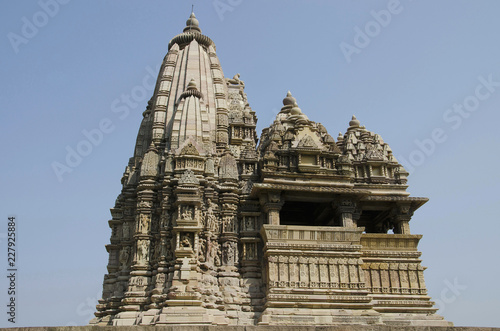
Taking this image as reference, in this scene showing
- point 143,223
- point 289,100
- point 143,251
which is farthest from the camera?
point 289,100

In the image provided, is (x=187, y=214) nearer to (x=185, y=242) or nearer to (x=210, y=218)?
(x=185, y=242)

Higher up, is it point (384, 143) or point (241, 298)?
point (384, 143)

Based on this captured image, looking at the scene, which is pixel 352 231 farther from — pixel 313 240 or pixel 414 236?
pixel 414 236

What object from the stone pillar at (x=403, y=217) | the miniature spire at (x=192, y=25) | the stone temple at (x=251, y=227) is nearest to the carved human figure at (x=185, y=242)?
the stone temple at (x=251, y=227)

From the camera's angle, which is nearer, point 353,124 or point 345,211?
point 345,211

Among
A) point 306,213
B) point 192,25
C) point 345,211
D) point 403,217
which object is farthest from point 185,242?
point 192,25

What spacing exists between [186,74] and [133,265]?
1002cm

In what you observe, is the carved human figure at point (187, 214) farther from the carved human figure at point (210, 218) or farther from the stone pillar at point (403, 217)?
the stone pillar at point (403, 217)

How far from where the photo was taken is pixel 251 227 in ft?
60.7

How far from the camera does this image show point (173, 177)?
18266 millimetres

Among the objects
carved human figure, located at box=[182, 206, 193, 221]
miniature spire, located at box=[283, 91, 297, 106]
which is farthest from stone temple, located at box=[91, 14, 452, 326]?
miniature spire, located at box=[283, 91, 297, 106]

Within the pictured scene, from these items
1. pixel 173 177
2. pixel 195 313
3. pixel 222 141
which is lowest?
pixel 195 313

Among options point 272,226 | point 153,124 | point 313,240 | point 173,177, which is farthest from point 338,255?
point 153,124

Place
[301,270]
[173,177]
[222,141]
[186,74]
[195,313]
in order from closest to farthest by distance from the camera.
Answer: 1. [195,313]
2. [301,270]
3. [173,177]
4. [222,141]
5. [186,74]
